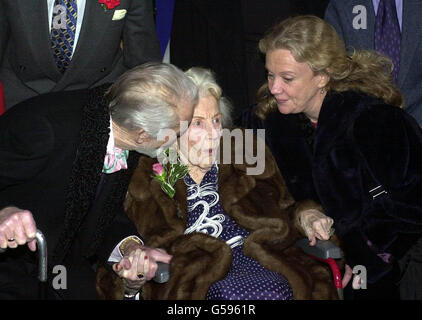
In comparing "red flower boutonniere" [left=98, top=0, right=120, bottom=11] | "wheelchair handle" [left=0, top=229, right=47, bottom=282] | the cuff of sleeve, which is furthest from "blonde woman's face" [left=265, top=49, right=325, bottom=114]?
"wheelchair handle" [left=0, top=229, right=47, bottom=282]

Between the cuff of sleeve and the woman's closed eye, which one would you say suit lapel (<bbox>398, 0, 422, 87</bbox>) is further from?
the cuff of sleeve

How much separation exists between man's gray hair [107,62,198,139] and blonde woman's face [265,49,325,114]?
0.70 meters

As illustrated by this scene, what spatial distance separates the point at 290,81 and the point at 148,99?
3.18ft

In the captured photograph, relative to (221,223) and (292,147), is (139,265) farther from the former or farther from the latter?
(292,147)

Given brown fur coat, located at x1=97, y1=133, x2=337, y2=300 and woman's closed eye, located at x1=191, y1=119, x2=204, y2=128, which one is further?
woman's closed eye, located at x1=191, y1=119, x2=204, y2=128

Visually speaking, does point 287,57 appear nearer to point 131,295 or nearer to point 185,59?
point 185,59

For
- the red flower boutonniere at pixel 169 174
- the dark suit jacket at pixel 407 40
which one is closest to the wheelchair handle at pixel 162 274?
the red flower boutonniere at pixel 169 174

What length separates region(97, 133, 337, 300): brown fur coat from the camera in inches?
140

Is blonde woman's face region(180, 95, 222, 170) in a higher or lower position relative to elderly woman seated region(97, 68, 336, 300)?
higher

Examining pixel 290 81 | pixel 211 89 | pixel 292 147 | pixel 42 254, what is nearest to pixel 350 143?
pixel 292 147

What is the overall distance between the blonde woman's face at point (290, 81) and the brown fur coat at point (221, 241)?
1.15ft

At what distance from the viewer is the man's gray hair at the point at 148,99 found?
3287mm

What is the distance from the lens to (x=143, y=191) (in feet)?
12.2

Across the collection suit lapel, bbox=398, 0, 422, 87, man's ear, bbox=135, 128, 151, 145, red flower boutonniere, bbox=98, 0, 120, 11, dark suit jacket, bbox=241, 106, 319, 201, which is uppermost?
red flower boutonniere, bbox=98, 0, 120, 11
